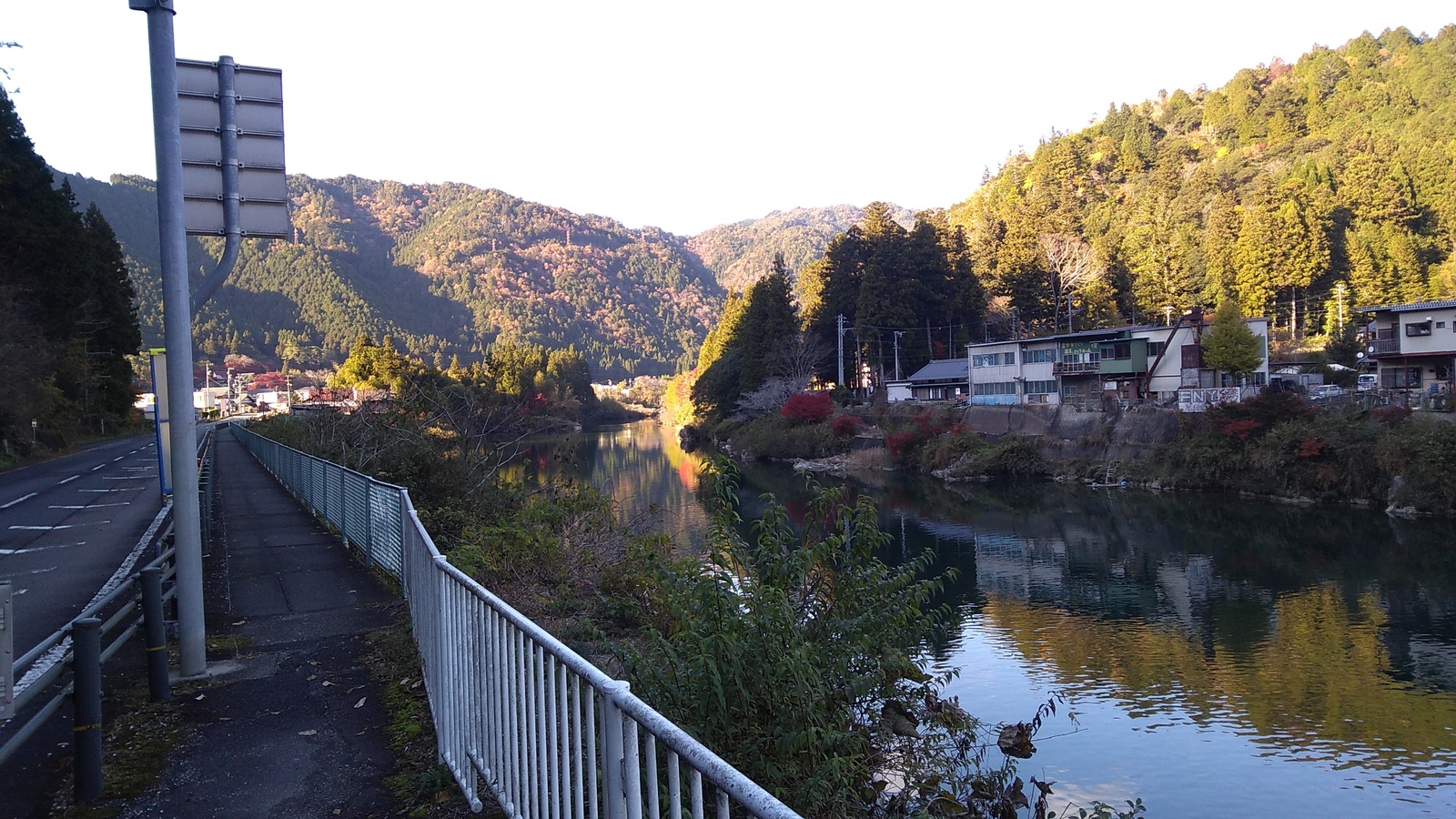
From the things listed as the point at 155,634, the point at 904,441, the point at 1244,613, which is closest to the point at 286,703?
the point at 155,634

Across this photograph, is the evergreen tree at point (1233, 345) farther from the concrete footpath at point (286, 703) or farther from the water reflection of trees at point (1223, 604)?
the concrete footpath at point (286, 703)

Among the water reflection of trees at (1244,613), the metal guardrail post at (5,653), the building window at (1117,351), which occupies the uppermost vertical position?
the building window at (1117,351)

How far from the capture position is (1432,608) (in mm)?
17062

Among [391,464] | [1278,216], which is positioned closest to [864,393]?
[1278,216]

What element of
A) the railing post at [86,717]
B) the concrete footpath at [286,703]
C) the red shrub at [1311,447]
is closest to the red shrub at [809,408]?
the red shrub at [1311,447]

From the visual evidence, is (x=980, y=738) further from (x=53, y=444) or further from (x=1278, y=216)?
(x=1278, y=216)

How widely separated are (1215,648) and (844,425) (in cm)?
3262

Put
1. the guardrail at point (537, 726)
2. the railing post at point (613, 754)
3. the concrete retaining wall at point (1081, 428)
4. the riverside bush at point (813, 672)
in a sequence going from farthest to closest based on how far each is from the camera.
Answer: the concrete retaining wall at point (1081, 428) < the riverside bush at point (813, 672) < the railing post at point (613, 754) < the guardrail at point (537, 726)

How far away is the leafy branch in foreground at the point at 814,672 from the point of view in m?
5.22

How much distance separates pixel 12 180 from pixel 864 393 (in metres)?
42.3

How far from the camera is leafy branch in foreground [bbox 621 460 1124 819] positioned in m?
5.22

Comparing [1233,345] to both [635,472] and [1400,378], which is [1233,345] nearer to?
[1400,378]

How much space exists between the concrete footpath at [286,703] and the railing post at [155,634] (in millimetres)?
174

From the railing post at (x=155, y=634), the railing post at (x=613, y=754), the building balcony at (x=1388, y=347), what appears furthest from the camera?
the building balcony at (x=1388, y=347)
